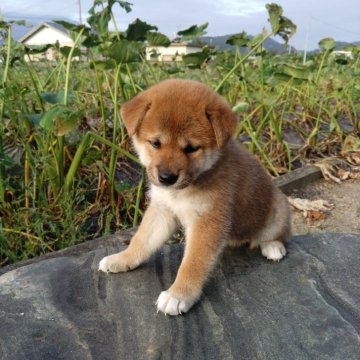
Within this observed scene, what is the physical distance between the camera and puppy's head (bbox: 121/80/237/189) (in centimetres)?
192

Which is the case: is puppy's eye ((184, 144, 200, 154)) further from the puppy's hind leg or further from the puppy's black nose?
the puppy's hind leg

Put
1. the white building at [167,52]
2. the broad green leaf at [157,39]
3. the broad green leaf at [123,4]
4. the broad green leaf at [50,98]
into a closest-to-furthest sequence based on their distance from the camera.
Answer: the broad green leaf at [50,98]
the broad green leaf at [123,4]
the broad green leaf at [157,39]
the white building at [167,52]

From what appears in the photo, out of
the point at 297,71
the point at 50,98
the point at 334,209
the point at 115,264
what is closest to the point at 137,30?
the point at 50,98

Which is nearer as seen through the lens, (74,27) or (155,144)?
(155,144)

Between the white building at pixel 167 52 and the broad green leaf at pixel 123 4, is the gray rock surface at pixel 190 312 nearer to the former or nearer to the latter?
the broad green leaf at pixel 123 4

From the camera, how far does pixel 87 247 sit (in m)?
2.80

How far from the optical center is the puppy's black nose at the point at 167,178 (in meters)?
1.88

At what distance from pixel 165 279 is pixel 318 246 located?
94cm

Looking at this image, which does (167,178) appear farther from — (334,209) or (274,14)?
(334,209)

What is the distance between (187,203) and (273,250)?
0.60 metres

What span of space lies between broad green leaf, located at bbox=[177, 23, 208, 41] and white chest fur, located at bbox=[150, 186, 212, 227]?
2.29 metres

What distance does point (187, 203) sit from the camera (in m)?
2.07

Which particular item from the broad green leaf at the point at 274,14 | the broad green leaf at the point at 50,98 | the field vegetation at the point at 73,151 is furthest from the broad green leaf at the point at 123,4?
the broad green leaf at the point at 274,14

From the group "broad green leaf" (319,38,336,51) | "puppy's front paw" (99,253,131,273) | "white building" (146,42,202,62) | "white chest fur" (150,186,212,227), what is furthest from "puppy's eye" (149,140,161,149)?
"broad green leaf" (319,38,336,51)
